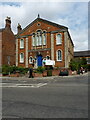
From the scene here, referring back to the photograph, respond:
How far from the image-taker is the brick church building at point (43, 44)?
26.6 meters

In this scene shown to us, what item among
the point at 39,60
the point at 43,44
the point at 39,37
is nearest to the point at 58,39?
the point at 43,44

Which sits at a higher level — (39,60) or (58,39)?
(58,39)

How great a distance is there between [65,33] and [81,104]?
2176 cm

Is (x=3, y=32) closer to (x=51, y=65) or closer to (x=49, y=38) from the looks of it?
(x=49, y=38)

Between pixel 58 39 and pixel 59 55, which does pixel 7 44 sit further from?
pixel 59 55

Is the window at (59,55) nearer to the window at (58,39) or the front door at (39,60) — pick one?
the window at (58,39)

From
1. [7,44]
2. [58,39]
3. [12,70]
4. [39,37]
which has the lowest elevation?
[12,70]

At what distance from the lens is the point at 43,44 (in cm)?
2886

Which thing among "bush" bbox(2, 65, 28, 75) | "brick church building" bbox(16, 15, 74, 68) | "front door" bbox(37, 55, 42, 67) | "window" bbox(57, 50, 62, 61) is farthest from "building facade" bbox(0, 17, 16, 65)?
"window" bbox(57, 50, 62, 61)

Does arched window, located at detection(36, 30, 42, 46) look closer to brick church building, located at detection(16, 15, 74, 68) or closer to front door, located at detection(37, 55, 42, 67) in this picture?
brick church building, located at detection(16, 15, 74, 68)

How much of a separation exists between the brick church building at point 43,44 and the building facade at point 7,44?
494cm

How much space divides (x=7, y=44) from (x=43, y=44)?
1238 cm

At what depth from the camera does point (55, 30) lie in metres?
27.6

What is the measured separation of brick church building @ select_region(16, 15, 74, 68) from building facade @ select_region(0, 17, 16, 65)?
4943 millimetres
